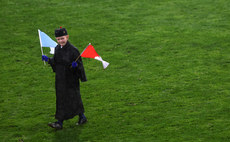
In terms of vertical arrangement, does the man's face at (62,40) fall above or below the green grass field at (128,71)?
above

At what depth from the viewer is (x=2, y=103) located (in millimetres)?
9703

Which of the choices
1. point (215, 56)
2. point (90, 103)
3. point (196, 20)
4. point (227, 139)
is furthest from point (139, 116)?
point (196, 20)

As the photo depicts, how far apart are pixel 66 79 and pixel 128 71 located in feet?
12.2

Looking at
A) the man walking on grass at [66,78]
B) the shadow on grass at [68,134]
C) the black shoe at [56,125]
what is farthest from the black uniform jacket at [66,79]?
the shadow on grass at [68,134]

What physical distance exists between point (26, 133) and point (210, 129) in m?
3.82

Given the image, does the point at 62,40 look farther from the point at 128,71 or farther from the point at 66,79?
the point at 128,71

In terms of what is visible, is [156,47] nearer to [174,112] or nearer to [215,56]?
[215,56]

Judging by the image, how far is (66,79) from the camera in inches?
314

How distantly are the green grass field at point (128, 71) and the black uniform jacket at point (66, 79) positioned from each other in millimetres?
453

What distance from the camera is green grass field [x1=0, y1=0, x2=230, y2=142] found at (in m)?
8.13

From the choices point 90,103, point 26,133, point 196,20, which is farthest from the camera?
point 196,20

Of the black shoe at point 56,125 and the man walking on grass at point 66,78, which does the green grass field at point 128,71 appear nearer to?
the black shoe at point 56,125

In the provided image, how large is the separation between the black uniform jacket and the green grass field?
1.49ft

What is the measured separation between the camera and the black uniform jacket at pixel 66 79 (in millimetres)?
7938
